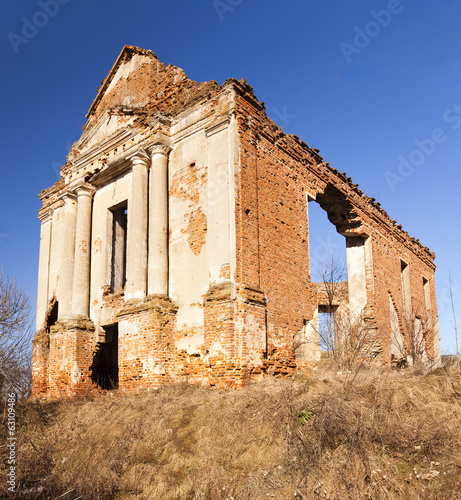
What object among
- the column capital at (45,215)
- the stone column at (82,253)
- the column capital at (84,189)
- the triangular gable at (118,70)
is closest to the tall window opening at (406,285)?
the stone column at (82,253)

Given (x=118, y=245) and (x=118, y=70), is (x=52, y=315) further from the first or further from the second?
(x=118, y=70)

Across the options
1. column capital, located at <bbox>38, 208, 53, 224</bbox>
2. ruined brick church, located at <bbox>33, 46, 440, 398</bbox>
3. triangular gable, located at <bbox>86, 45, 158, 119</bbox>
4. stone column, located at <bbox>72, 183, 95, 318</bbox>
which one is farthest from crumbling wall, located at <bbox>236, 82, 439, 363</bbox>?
column capital, located at <bbox>38, 208, 53, 224</bbox>

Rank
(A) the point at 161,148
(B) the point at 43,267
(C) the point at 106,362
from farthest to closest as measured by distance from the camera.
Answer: (B) the point at 43,267, (C) the point at 106,362, (A) the point at 161,148

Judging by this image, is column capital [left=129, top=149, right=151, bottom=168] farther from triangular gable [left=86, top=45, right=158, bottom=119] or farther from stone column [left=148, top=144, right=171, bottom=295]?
triangular gable [left=86, top=45, right=158, bottom=119]

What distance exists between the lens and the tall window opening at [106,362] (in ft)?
42.8

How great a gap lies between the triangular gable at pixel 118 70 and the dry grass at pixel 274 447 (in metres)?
10.4

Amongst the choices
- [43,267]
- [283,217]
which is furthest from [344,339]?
[43,267]

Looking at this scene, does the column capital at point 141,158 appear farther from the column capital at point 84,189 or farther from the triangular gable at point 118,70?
the triangular gable at point 118,70

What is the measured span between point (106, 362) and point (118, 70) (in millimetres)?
8933

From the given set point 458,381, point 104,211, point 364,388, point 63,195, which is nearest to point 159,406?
point 364,388

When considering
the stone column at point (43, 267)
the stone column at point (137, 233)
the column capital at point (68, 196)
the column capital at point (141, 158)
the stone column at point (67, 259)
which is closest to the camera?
the stone column at point (137, 233)

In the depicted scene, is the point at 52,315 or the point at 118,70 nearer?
the point at 118,70

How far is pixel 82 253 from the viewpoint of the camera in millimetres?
13539

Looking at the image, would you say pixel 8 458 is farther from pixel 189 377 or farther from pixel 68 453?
pixel 189 377
